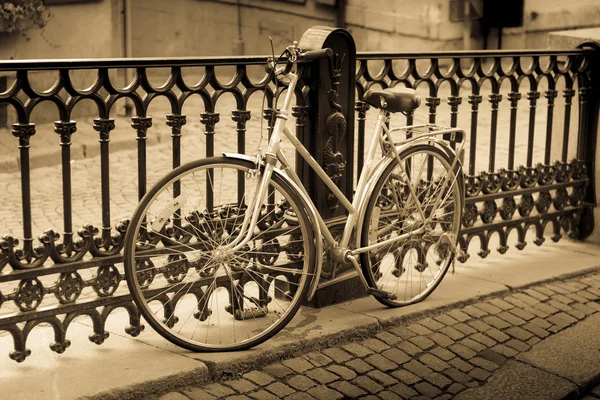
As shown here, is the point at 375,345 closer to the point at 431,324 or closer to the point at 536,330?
the point at 431,324

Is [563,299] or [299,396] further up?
[563,299]

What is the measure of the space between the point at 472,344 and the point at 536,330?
46 cm

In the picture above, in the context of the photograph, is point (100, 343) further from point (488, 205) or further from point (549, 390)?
point (488, 205)

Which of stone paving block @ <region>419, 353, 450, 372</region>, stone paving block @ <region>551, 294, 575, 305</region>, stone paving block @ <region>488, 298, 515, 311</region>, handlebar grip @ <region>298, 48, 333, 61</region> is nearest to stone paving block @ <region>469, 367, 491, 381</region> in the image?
stone paving block @ <region>419, 353, 450, 372</region>

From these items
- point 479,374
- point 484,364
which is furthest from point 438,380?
point 484,364

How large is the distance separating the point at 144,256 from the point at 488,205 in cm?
265

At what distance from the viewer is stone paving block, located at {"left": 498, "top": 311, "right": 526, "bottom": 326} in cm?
594

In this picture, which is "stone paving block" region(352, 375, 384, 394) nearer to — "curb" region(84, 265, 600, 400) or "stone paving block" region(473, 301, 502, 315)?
"curb" region(84, 265, 600, 400)

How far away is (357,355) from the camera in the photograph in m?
5.29

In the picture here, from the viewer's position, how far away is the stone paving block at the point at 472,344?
18.2 feet

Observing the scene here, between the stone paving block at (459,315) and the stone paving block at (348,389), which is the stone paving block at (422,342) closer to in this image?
the stone paving block at (459,315)

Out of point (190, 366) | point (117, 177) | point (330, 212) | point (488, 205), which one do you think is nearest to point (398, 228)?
point (330, 212)

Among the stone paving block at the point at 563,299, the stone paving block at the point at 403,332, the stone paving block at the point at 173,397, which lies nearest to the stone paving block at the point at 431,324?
the stone paving block at the point at 403,332

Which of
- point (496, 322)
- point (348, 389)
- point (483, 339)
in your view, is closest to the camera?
point (348, 389)
